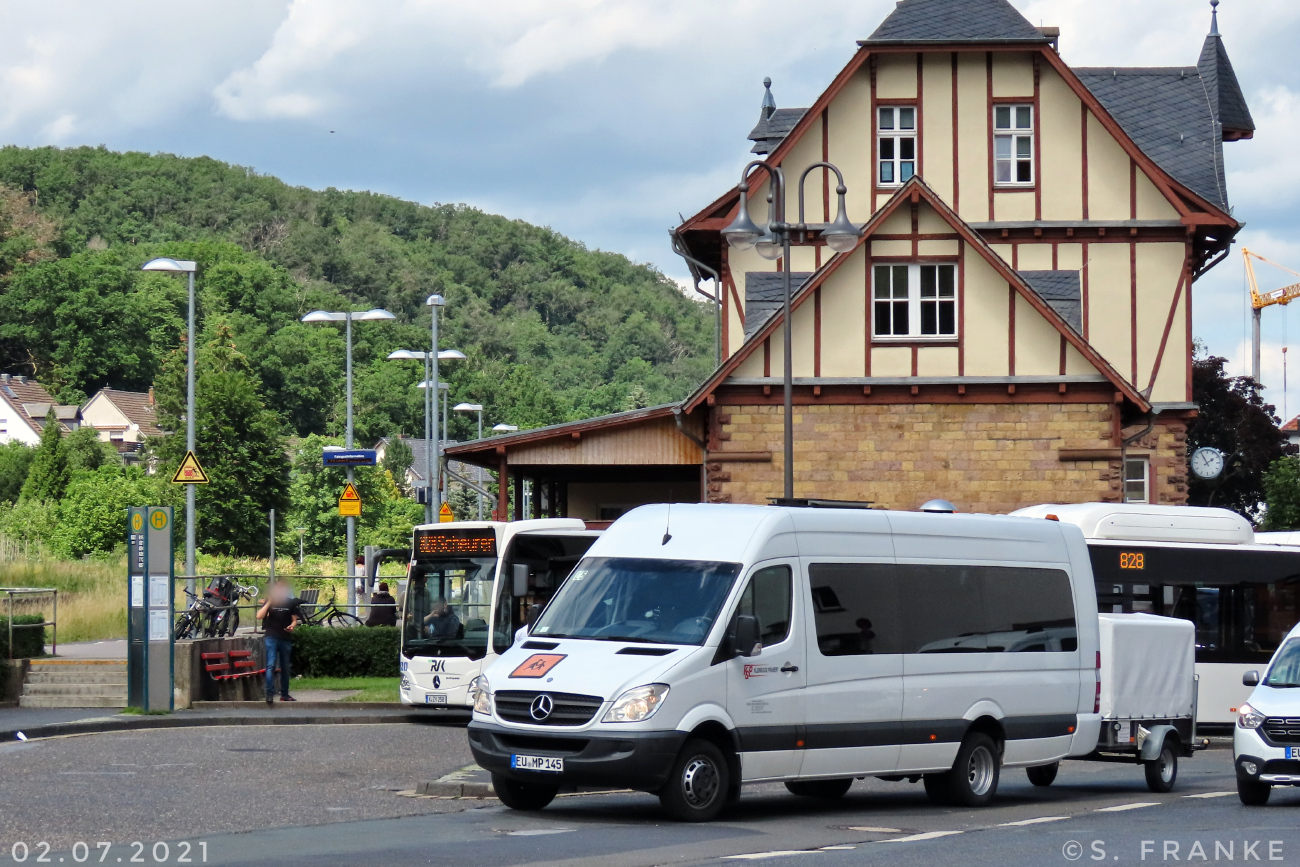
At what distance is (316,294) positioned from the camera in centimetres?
13588

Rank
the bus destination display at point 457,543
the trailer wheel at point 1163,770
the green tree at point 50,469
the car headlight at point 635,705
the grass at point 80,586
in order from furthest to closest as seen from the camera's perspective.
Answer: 1. the green tree at point 50,469
2. the grass at point 80,586
3. the bus destination display at point 457,543
4. the trailer wheel at point 1163,770
5. the car headlight at point 635,705

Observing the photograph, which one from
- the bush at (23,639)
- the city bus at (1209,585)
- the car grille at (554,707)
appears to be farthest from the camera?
the bush at (23,639)

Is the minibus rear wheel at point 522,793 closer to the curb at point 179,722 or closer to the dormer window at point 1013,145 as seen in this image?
the curb at point 179,722

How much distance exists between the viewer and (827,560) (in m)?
14.9

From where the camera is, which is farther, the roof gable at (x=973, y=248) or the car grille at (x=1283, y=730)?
the roof gable at (x=973, y=248)

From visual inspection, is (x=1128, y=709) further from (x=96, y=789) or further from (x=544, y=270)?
(x=544, y=270)

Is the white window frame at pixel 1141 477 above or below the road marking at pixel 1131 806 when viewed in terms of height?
above

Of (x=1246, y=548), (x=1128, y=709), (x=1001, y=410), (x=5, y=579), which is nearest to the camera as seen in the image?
(x=1128, y=709)

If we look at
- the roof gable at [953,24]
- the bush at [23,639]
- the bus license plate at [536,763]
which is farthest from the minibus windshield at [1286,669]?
the roof gable at [953,24]

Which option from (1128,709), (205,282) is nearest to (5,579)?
(1128,709)

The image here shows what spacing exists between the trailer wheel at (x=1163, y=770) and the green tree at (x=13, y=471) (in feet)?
333

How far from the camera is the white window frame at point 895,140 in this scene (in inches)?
1401

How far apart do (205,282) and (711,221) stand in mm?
99291

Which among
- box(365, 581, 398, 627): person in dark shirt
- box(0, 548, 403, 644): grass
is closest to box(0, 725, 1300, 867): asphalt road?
box(365, 581, 398, 627): person in dark shirt
